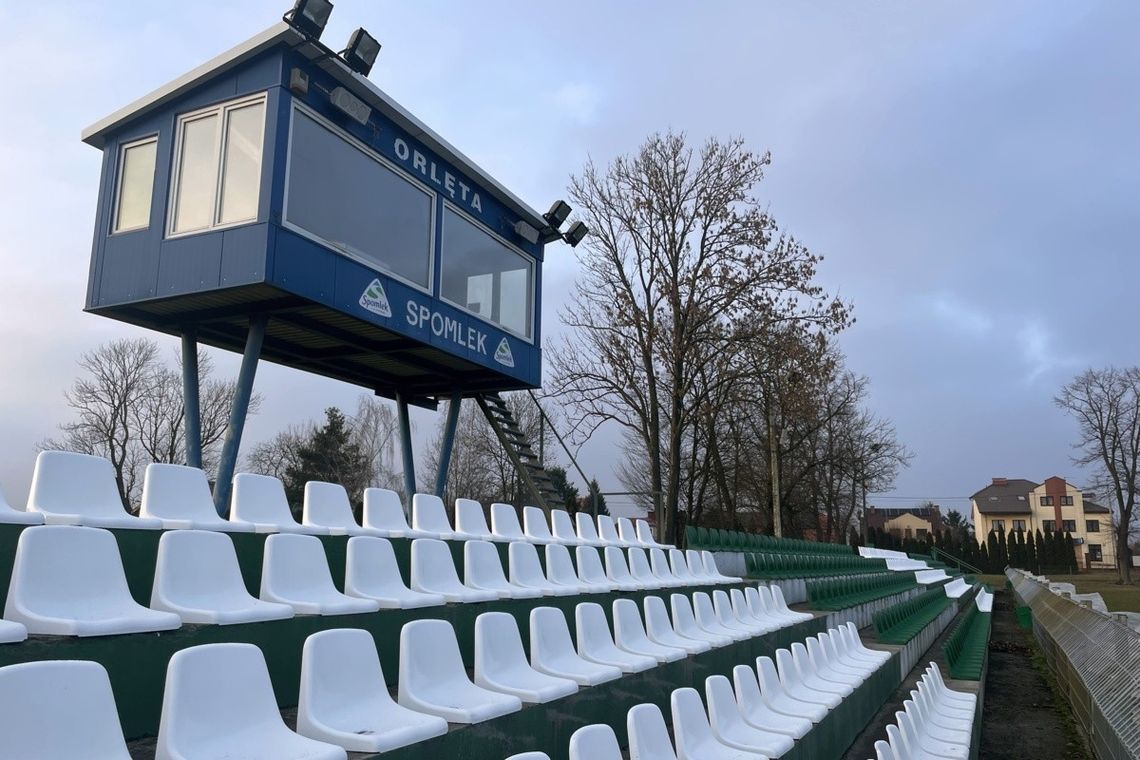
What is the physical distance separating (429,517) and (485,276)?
16.8 ft

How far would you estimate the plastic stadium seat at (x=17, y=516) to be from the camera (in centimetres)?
282

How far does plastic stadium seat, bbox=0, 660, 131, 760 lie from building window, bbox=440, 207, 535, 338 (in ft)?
24.8

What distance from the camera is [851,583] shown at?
10.3 metres

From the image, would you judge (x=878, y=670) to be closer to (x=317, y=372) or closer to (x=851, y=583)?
(x=851, y=583)

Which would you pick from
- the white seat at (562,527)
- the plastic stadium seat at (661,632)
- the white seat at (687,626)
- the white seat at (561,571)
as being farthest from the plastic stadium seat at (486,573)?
the white seat at (562,527)

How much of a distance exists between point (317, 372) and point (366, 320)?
7.94 ft

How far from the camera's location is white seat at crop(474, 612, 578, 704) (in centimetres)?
298

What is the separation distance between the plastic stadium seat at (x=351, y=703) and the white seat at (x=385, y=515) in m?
2.44

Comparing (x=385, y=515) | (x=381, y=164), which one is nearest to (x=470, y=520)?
(x=385, y=515)

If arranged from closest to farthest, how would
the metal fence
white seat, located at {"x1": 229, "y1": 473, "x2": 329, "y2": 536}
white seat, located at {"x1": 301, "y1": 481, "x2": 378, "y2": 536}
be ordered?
white seat, located at {"x1": 229, "y1": 473, "x2": 329, "y2": 536}, white seat, located at {"x1": 301, "y1": 481, "x2": 378, "y2": 536}, the metal fence

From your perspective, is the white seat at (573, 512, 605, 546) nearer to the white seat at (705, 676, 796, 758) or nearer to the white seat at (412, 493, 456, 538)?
the white seat at (412, 493, 456, 538)

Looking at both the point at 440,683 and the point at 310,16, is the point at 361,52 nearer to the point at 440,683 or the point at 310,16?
the point at 310,16

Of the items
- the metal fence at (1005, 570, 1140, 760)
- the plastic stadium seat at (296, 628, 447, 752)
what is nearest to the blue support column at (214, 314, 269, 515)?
the plastic stadium seat at (296, 628, 447, 752)

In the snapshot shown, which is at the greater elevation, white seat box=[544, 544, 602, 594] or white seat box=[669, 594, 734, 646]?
white seat box=[544, 544, 602, 594]
